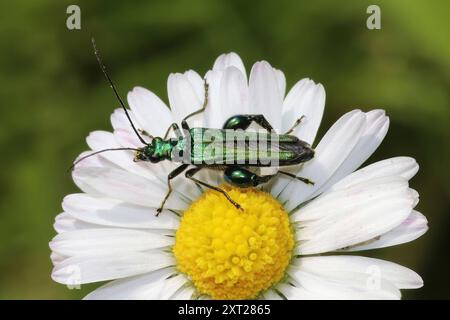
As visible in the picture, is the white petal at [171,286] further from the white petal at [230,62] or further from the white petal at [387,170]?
the white petal at [230,62]

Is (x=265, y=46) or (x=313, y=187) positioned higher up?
(x=265, y=46)

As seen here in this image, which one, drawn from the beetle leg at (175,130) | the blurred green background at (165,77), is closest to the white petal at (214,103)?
the beetle leg at (175,130)

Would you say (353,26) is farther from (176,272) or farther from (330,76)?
(176,272)

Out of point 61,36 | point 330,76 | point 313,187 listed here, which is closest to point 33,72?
point 61,36

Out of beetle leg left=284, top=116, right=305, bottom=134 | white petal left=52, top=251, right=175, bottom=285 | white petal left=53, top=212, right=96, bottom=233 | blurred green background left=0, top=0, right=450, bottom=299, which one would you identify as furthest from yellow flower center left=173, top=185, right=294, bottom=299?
blurred green background left=0, top=0, right=450, bottom=299

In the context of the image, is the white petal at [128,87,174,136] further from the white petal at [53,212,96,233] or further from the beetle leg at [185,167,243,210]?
the white petal at [53,212,96,233]

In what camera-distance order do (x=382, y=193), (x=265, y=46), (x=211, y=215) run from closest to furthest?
1. (x=382, y=193)
2. (x=211, y=215)
3. (x=265, y=46)
